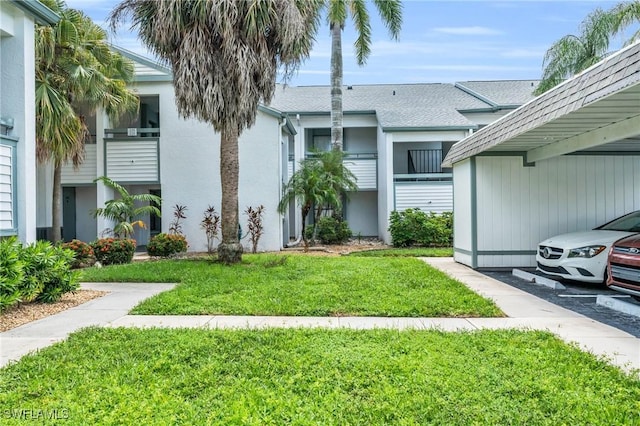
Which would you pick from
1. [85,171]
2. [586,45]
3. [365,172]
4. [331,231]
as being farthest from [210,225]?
[586,45]

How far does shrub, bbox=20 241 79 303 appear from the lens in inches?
233

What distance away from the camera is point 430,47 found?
15906 mm

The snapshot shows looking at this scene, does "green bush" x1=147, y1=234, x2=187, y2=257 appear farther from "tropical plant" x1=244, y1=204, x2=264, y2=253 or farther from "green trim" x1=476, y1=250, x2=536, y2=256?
"green trim" x1=476, y1=250, x2=536, y2=256

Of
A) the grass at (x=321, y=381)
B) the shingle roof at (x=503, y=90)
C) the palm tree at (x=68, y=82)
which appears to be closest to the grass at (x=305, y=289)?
the grass at (x=321, y=381)

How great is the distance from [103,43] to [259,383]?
13246 mm

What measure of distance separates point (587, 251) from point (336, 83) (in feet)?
39.1

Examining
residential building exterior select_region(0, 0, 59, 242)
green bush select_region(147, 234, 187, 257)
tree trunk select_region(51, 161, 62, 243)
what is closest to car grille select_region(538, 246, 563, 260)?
residential building exterior select_region(0, 0, 59, 242)

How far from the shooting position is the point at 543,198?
384 inches

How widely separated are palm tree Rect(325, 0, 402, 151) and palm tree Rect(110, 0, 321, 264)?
6579 millimetres

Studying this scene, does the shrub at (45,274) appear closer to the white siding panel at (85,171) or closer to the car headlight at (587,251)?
the white siding panel at (85,171)

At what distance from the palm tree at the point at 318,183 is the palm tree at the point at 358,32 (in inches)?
71.3

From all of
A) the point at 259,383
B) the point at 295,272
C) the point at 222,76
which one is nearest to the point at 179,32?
the point at 222,76

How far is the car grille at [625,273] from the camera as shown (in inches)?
220

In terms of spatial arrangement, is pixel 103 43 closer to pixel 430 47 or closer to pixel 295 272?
pixel 295 272
